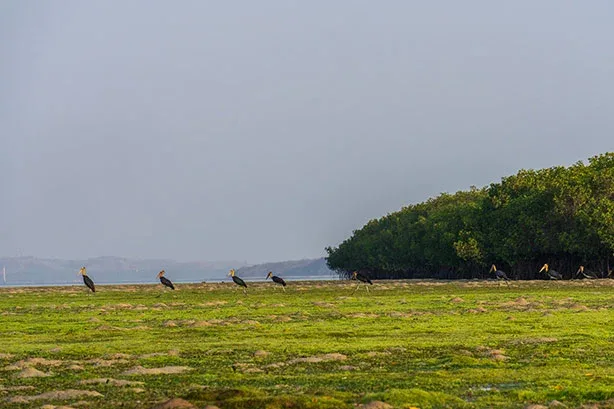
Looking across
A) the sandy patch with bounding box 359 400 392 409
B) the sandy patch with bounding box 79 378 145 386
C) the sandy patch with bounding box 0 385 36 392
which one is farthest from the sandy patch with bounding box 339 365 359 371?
the sandy patch with bounding box 0 385 36 392

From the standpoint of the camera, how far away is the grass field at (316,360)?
49.4 feet

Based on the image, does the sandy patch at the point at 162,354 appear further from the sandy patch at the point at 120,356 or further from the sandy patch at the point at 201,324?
the sandy patch at the point at 201,324

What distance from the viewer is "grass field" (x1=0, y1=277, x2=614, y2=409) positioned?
49.4 feet

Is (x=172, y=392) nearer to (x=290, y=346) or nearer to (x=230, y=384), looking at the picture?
(x=230, y=384)

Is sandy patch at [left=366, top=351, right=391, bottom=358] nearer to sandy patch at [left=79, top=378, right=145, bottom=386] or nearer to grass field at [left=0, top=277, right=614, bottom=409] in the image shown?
grass field at [left=0, top=277, right=614, bottom=409]

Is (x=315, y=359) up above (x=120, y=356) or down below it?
below

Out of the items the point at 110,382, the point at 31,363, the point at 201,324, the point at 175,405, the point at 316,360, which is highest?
the point at 201,324

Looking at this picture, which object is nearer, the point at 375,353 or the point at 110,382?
the point at 110,382

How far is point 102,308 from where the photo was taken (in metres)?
43.0

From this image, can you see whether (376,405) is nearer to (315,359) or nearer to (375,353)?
(315,359)

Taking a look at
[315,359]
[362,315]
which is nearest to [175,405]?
[315,359]

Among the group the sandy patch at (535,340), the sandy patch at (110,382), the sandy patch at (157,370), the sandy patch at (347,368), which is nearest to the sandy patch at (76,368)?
the sandy patch at (157,370)

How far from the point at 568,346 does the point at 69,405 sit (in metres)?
11.5

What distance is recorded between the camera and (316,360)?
19812mm
